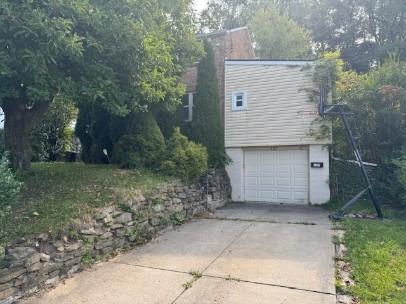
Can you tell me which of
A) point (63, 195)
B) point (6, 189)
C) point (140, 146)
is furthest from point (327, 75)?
point (6, 189)

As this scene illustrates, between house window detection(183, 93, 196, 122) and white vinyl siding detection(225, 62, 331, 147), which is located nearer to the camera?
white vinyl siding detection(225, 62, 331, 147)

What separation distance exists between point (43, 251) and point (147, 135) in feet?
17.0

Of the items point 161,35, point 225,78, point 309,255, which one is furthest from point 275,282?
point 225,78

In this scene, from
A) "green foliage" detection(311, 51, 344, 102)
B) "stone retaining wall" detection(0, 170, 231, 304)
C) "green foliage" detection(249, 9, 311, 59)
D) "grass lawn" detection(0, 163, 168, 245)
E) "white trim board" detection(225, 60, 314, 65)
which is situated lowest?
"stone retaining wall" detection(0, 170, 231, 304)

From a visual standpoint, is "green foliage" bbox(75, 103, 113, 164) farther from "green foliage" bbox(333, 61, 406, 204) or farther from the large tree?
"green foliage" bbox(333, 61, 406, 204)

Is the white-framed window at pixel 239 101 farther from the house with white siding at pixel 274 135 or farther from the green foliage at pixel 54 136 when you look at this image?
the green foliage at pixel 54 136

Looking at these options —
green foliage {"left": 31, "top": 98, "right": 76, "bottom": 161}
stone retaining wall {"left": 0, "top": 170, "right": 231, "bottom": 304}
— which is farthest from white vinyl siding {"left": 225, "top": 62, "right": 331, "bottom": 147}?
green foliage {"left": 31, "top": 98, "right": 76, "bottom": 161}

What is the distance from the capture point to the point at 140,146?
897 cm

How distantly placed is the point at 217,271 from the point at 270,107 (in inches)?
299

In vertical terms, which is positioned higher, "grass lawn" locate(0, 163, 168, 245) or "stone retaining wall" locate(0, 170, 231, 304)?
"grass lawn" locate(0, 163, 168, 245)

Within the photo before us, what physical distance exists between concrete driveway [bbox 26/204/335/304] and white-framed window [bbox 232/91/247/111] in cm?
549

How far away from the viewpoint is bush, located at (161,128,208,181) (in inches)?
329

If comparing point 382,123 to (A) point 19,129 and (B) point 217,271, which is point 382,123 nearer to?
(B) point 217,271

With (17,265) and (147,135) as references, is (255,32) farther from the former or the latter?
(17,265)
